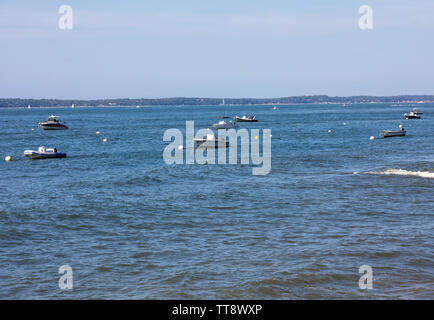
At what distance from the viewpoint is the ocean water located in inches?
733

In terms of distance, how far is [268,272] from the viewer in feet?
64.8

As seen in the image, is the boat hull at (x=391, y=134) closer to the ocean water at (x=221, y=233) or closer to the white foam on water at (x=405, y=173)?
the ocean water at (x=221, y=233)

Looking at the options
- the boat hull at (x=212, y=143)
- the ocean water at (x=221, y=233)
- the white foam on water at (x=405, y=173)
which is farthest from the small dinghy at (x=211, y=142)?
the white foam on water at (x=405, y=173)

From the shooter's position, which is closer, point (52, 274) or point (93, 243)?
point (52, 274)

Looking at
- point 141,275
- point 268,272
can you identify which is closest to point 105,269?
point 141,275

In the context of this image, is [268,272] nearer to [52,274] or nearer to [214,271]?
[214,271]

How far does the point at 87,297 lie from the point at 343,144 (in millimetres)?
65005

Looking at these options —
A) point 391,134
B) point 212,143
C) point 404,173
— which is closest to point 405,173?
point 404,173

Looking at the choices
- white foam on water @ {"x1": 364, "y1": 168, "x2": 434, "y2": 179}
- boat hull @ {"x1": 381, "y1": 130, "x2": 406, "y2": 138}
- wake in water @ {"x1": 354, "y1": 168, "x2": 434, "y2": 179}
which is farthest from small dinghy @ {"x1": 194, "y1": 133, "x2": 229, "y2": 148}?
white foam on water @ {"x1": 364, "y1": 168, "x2": 434, "y2": 179}

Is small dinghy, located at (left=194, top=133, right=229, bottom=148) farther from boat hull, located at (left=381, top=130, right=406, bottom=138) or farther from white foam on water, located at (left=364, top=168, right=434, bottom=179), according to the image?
white foam on water, located at (left=364, top=168, right=434, bottom=179)

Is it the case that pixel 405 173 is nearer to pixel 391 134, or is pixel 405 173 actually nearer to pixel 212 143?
pixel 212 143

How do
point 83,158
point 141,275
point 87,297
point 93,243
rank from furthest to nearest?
point 83,158
point 93,243
point 141,275
point 87,297

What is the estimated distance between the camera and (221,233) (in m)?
25.8

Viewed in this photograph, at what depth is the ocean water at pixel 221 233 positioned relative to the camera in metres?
18.6
